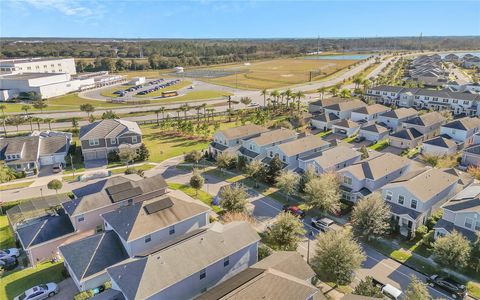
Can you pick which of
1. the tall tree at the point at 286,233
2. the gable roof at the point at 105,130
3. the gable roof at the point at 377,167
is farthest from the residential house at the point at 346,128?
the tall tree at the point at 286,233

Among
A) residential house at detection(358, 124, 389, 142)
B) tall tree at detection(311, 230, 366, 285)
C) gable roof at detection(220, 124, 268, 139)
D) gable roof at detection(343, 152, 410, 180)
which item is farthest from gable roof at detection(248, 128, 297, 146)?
tall tree at detection(311, 230, 366, 285)

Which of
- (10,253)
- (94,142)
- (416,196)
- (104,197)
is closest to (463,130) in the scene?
(416,196)

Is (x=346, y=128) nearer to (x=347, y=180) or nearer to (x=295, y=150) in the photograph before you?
(x=295, y=150)

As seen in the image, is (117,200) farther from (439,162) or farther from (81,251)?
(439,162)

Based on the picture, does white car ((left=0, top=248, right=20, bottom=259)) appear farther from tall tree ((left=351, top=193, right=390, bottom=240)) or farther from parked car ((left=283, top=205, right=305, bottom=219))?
tall tree ((left=351, top=193, right=390, bottom=240))

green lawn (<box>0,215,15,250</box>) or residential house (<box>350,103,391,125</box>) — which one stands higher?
residential house (<box>350,103,391,125</box>)

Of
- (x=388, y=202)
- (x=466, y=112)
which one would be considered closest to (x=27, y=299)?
(x=388, y=202)
